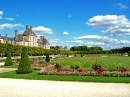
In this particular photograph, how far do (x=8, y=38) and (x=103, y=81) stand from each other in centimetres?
7127

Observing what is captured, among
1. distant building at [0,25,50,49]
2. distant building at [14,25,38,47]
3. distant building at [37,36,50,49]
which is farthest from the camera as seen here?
distant building at [37,36,50,49]

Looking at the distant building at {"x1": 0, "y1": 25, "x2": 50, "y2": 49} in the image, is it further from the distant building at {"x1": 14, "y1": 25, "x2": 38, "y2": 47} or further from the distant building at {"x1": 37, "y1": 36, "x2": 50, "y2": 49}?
the distant building at {"x1": 37, "y1": 36, "x2": 50, "y2": 49}

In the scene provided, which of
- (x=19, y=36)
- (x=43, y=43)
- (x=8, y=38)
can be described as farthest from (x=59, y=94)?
(x=43, y=43)

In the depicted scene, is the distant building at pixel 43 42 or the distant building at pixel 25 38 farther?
the distant building at pixel 43 42

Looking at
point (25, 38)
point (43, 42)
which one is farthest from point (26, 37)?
point (43, 42)

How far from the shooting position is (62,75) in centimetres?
1527

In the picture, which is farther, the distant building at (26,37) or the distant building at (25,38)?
the distant building at (26,37)

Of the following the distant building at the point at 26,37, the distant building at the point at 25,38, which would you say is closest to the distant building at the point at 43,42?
the distant building at the point at 25,38

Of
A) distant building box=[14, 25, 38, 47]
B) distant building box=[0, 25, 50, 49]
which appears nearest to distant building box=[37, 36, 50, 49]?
distant building box=[0, 25, 50, 49]

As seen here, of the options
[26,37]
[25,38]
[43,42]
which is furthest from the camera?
[43,42]

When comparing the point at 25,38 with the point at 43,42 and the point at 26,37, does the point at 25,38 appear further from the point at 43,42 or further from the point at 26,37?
the point at 43,42

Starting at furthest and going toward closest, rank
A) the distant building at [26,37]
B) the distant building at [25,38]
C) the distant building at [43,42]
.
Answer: the distant building at [43,42] → the distant building at [26,37] → the distant building at [25,38]

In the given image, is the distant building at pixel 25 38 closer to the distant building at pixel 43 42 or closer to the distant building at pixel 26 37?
the distant building at pixel 26 37

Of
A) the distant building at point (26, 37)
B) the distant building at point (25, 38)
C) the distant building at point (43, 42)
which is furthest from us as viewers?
the distant building at point (43, 42)
